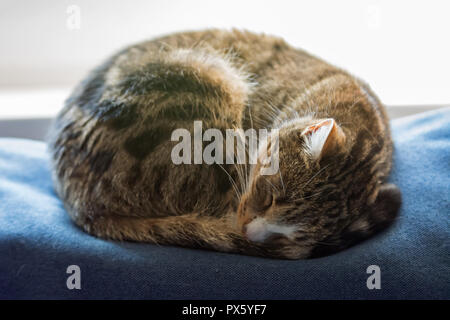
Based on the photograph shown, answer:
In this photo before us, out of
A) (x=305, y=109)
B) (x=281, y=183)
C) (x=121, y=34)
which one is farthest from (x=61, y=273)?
(x=121, y=34)

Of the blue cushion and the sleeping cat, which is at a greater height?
the sleeping cat

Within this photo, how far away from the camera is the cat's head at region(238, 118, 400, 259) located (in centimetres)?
87

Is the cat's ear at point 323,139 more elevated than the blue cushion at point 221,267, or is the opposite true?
the cat's ear at point 323,139

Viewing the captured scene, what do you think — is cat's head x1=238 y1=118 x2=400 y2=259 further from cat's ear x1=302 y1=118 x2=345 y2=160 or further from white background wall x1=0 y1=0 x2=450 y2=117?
white background wall x1=0 y1=0 x2=450 y2=117

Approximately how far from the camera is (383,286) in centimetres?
77

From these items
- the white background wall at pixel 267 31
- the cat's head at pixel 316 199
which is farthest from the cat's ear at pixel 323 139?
the white background wall at pixel 267 31

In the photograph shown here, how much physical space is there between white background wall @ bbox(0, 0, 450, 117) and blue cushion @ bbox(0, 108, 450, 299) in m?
0.84

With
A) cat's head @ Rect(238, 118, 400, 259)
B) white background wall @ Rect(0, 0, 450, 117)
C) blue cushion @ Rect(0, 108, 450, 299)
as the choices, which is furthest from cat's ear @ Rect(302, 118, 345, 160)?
white background wall @ Rect(0, 0, 450, 117)

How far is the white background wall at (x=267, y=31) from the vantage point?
160 centimetres

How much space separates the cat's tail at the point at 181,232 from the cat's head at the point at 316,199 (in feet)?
0.11

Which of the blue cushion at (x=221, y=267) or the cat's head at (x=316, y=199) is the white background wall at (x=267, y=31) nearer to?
the cat's head at (x=316, y=199)

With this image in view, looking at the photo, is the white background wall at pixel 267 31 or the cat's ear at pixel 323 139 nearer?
the cat's ear at pixel 323 139

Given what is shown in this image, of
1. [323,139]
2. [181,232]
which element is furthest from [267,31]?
[181,232]

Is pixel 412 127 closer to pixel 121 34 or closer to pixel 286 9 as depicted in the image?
pixel 286 9
